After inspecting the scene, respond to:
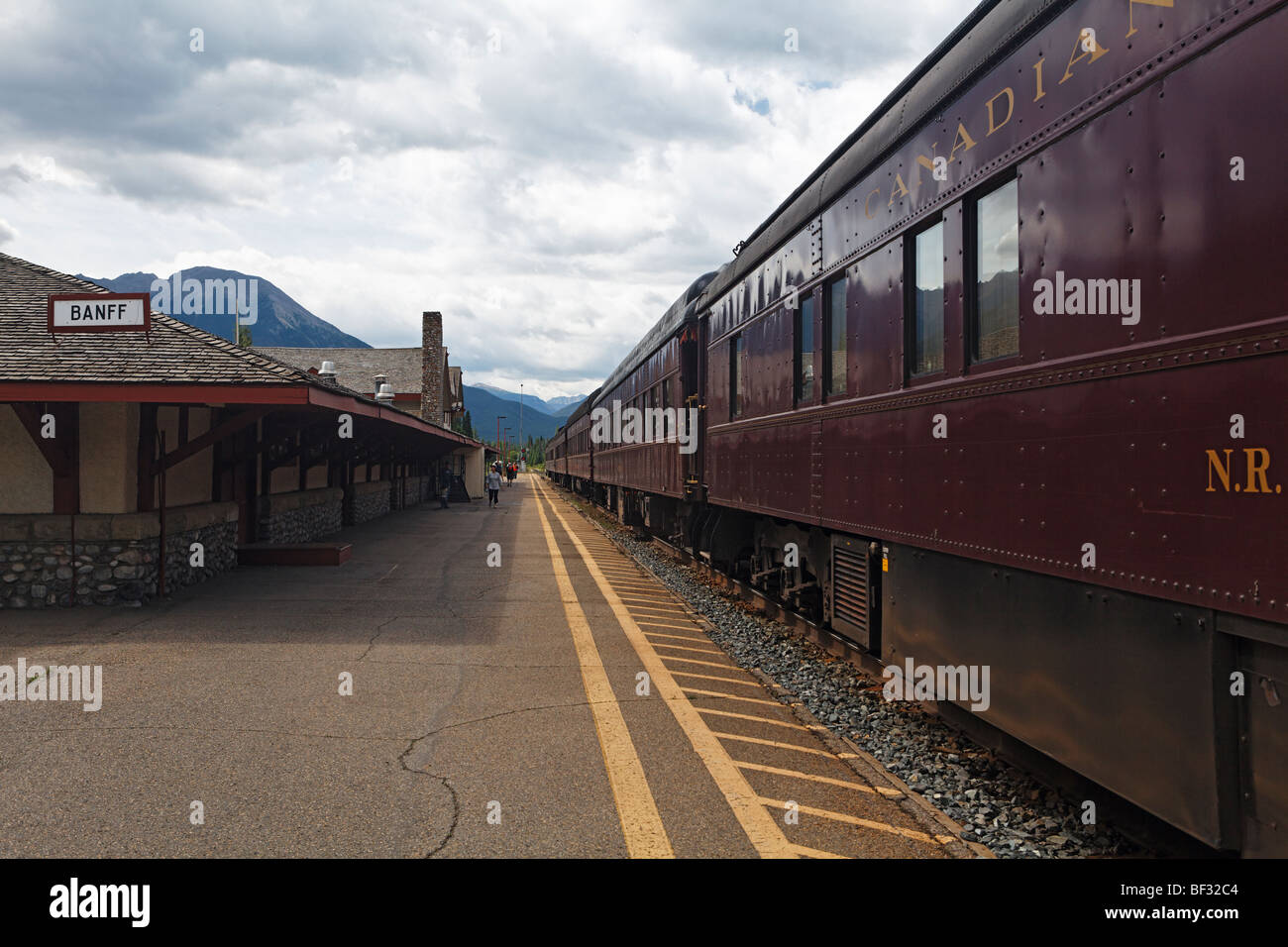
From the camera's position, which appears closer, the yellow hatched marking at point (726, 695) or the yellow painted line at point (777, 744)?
the yellow painted line at point (777, 744)

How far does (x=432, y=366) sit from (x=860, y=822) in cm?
4363

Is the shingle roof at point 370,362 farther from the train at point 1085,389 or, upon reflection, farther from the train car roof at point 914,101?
the train at point 1085,389

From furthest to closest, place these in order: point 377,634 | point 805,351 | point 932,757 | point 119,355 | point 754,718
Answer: point 119,355 < point 377,634 < point 805,351 < point 754,718 < point 932,757

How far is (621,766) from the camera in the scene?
461 cm

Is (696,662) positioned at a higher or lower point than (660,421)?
lower

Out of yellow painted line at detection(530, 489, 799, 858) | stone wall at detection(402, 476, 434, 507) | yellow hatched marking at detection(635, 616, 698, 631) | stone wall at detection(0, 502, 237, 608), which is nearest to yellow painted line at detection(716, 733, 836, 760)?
yellow painted line at detection(530, 489, 799, 858)

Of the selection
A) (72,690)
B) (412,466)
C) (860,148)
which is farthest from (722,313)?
(412,466)

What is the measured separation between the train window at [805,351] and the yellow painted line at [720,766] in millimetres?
2618

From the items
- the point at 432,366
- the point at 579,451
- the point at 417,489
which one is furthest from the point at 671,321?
the point at 432,366

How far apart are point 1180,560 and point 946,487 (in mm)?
1658

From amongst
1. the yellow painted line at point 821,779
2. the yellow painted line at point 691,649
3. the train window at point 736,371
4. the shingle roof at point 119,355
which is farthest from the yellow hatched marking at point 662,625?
the shingle roof at point 119,355

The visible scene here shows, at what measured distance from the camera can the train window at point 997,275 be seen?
4008 mm

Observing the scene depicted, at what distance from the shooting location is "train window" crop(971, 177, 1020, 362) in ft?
13.1

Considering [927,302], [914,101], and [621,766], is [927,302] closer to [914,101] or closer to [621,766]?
[914,101]
